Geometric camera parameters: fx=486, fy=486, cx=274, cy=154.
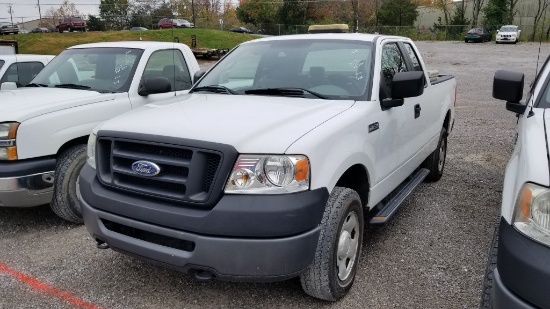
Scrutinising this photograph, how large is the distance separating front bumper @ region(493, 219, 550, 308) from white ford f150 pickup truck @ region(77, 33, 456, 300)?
1.03 meters

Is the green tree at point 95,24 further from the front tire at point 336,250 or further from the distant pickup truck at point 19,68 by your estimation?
the front tire at point 336,250

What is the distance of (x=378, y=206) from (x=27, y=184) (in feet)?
9.98

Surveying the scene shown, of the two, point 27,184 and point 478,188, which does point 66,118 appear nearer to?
point 27,184

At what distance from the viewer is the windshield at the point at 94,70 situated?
17.6ft

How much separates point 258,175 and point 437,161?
12.4ft

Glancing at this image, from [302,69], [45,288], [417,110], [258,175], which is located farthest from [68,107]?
[417,110]

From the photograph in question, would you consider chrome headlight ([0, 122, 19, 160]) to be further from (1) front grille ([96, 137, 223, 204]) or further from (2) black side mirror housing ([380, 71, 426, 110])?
(2) black side mirror housing ([380, 71, 426, 110])

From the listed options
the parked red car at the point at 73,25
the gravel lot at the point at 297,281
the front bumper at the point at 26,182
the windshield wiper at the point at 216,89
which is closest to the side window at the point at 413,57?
the gravel lot at the point at 297,281

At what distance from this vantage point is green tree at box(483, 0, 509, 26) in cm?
5412

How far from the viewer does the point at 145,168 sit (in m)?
2.95

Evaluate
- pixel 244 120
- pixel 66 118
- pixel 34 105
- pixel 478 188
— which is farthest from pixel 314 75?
pixel 478 188

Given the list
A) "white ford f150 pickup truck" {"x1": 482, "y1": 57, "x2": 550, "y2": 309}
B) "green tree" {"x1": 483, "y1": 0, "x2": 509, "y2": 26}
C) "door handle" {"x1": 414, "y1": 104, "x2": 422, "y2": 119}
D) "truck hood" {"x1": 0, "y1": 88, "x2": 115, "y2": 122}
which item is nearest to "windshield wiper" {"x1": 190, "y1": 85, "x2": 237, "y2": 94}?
"truck hood" {"x1": 0, "y1": 88, "x2": 115, "y2": 122}

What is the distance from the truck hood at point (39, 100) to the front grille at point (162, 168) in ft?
4.90

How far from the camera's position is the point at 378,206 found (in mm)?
4160
